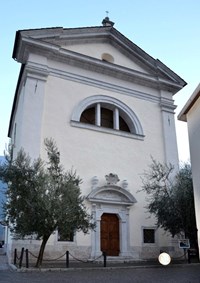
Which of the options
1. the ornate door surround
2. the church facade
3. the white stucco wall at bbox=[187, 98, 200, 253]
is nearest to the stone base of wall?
the church facade

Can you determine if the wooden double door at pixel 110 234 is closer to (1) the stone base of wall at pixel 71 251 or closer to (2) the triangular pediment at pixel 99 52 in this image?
(1) the stone base of wall at pixel 71 251

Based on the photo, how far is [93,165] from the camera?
647 inches

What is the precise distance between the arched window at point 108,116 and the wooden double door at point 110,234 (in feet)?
14.4

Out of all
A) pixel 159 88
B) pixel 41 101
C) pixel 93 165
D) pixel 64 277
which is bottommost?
pixel 64 277

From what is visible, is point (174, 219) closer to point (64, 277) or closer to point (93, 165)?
point (93, 165)

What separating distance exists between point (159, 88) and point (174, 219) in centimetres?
902

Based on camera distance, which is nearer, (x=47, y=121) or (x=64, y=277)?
(x=64, y=277)

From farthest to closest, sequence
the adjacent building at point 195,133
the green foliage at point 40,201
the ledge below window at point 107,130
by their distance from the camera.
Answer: the ledge below window at point 107,130
the green foliage at point 40,201
the adjacent building at point 195,133

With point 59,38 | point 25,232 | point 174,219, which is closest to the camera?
point 25,232

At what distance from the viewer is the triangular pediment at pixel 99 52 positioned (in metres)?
16.8

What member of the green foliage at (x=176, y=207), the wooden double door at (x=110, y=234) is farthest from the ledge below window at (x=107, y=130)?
the wooden double door at (x=110, y=234)

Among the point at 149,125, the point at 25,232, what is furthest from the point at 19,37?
the point at 25,232

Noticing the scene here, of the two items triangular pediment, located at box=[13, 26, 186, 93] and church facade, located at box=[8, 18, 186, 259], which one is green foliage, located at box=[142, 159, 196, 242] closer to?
church facade, located at box=[8, 18, 186, 259]

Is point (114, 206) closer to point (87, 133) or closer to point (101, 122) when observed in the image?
point (87, 133)
